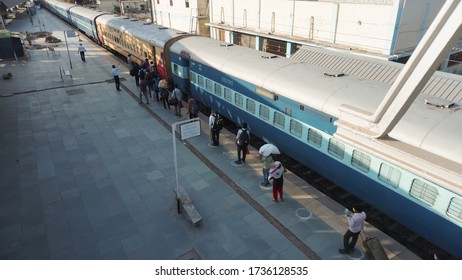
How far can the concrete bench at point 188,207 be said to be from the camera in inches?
371

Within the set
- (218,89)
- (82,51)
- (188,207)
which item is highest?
(218,89)

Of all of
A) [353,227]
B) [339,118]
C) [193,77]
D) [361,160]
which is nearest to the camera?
[339,118]

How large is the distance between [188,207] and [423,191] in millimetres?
6346

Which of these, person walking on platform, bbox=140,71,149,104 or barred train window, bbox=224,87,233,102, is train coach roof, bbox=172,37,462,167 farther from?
person walking on platform, bbox=140,71,149,104

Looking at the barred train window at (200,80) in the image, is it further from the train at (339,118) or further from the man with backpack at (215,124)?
the man with backpack at (215,124)

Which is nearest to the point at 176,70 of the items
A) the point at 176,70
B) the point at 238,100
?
the point at 176,70

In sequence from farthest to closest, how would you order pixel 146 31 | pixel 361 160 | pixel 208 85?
pixel 146 31, pixel 208 85, pixel 361 160

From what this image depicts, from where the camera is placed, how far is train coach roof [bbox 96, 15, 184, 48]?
2065 centimetres

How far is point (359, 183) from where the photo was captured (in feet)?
30.7

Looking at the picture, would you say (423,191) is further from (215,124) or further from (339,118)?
(215,124)

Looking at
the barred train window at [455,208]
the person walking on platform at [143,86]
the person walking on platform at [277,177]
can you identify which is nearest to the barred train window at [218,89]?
the person walking on platform at [143,86]

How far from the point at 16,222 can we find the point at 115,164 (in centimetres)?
398

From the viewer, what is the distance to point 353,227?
311 inches
